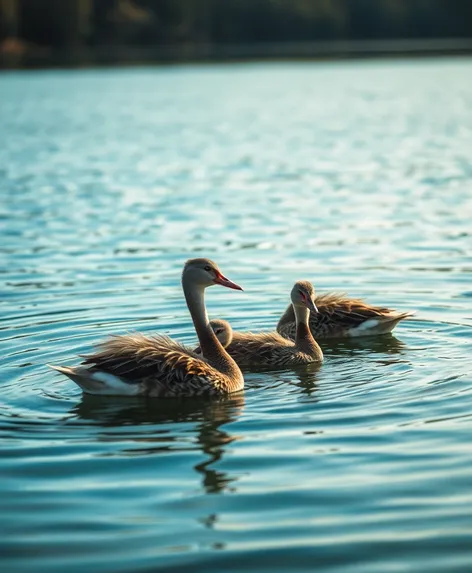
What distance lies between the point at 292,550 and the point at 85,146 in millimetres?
32500

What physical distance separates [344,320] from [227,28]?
11129cm

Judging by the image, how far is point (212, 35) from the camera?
12162 cm

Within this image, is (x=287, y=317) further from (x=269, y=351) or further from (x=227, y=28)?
(x=227, y=28)

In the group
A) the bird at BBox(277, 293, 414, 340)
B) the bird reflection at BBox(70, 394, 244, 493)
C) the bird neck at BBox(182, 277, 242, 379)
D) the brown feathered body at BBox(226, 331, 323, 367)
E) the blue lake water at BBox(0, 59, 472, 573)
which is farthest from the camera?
the bird at BBox(277, 293, 414, 340)

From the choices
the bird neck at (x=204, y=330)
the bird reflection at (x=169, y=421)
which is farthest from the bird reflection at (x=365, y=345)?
the bird reflection at (x=169, y=421)

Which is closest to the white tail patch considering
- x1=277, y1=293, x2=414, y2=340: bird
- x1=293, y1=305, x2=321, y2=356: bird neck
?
x1=293, y1=305, x2=321, y2=356: bird neck

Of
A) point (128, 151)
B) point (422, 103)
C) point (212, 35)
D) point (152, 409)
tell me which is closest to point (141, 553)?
point (152, 409)

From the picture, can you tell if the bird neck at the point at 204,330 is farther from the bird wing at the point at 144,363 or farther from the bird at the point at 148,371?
the bird wing at the point at 144,363

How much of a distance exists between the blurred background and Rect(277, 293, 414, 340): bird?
101m

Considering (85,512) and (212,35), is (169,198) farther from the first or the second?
(212,35)

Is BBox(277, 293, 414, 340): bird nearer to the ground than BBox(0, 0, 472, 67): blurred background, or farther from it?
nearer to the ground

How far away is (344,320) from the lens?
542 inches

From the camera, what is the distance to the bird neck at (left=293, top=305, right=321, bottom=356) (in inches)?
497

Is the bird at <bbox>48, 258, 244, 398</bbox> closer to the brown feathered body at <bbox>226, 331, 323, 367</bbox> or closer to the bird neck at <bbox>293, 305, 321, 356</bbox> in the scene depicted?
the brown feathered body at <bbox>226, 331, 323, 367</bbox>
